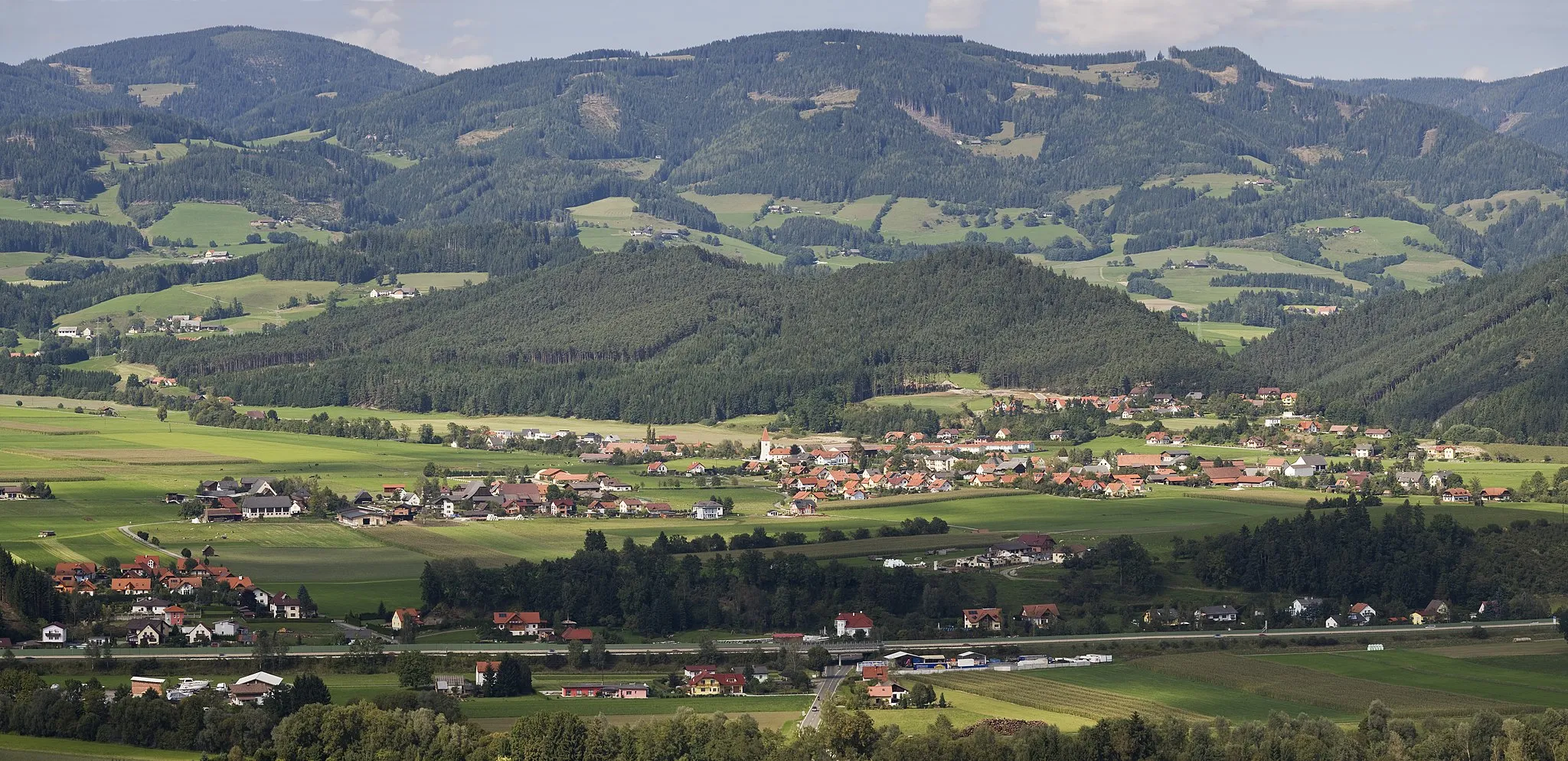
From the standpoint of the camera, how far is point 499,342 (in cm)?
16862

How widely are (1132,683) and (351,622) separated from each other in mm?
25417

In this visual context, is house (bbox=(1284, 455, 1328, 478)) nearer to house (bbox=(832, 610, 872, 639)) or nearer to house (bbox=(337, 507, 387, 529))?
house (bbox=(832, 610, 872, 639))

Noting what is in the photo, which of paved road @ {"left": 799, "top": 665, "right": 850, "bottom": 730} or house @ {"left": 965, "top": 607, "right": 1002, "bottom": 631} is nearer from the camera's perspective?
paved road @ {"left": 799, "top": 665, "right": 850, "bottom": 730}

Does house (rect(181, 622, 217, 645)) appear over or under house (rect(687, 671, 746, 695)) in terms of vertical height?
over

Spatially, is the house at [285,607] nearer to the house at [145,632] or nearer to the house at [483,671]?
the house at [145,632]

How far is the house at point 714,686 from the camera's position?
67.1 meters

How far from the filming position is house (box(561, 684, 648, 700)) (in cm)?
6588

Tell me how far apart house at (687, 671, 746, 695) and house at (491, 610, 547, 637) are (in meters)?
10.2

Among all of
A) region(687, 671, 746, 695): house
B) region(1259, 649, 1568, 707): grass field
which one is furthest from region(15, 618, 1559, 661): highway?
region(687, 671, 746, 695): house

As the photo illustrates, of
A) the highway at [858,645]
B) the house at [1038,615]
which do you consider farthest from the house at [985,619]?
the highway at [858,645]

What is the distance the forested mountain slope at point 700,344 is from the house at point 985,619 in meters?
63.1

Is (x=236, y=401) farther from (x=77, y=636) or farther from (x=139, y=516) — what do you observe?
(x=77, y=636)

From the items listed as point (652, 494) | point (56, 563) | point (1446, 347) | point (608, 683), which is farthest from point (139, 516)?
point (1446, 347)

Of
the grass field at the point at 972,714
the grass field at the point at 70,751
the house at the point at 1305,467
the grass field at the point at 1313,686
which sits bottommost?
the grass field at the point at 70,751
